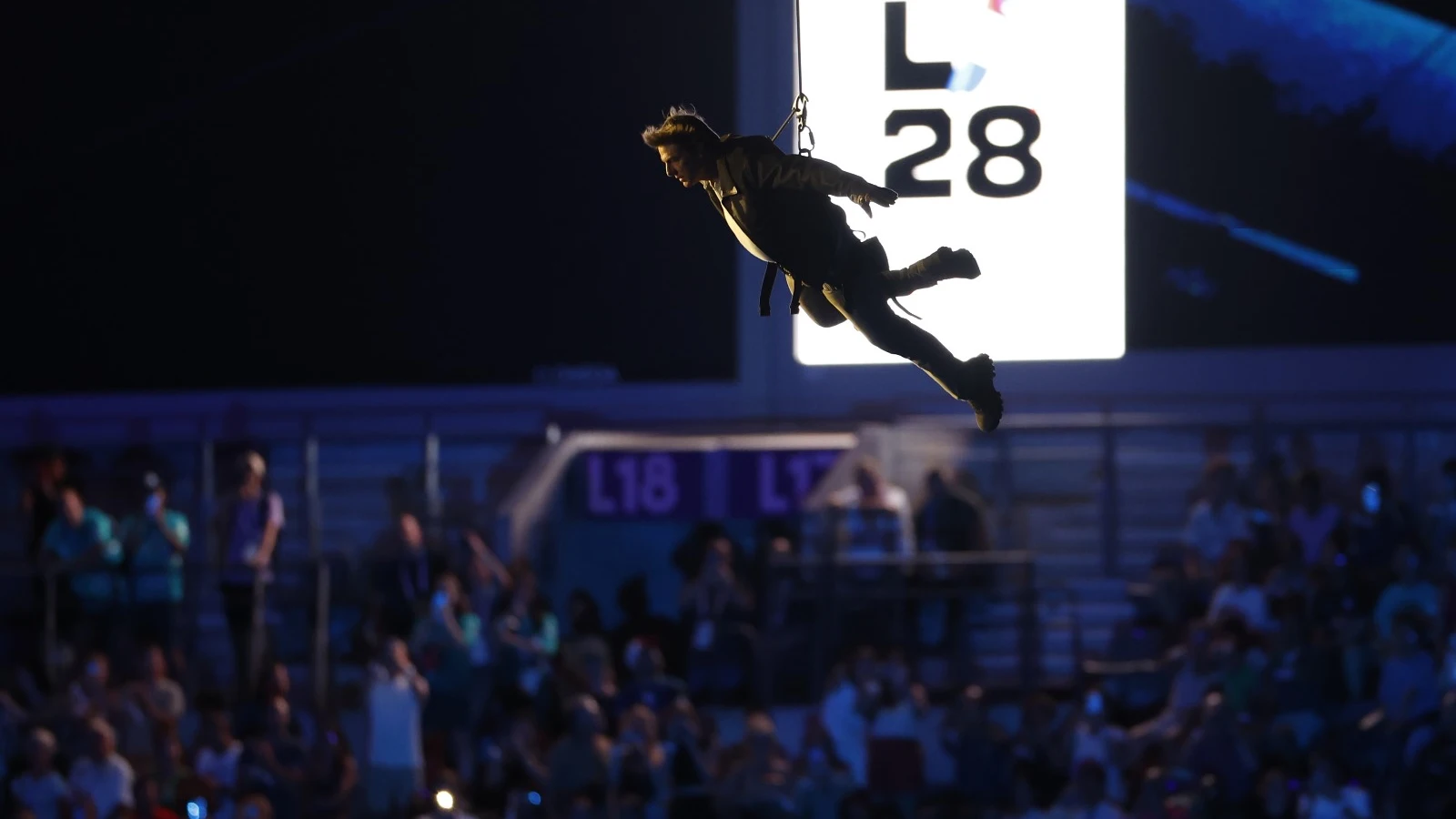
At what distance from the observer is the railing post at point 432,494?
38.0 ft

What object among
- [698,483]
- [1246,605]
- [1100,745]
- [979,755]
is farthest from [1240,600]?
[698,483]

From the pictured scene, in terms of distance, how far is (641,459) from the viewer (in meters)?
12.4

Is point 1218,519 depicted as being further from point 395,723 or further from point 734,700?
point 395,723

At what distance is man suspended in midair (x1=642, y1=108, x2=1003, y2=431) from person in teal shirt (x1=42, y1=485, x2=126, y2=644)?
627 centimetres

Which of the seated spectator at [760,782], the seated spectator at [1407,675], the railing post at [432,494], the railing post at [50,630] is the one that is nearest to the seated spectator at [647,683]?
the seated spectator at [760,782]

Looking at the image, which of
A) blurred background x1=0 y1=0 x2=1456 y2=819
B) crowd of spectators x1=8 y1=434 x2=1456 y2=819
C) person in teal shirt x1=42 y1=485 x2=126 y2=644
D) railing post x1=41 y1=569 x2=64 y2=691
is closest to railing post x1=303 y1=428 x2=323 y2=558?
blurred background x1=0 y1=0 x2=1456 y2=819

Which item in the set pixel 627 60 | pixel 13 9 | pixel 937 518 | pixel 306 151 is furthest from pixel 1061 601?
pixel 13 9

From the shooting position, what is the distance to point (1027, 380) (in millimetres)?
13836

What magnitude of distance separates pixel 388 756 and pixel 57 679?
1.86 metres

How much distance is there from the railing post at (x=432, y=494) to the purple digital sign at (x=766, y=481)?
1566 mm

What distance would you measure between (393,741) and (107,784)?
1.26 meters

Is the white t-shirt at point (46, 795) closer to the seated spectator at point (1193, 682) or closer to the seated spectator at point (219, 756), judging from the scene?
the seated spectator at point (219, 756)

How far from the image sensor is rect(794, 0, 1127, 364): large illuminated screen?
12930 millimetres

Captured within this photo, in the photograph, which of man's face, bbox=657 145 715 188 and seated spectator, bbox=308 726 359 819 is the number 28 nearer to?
seated spectator, bbox=308 726 359 819
